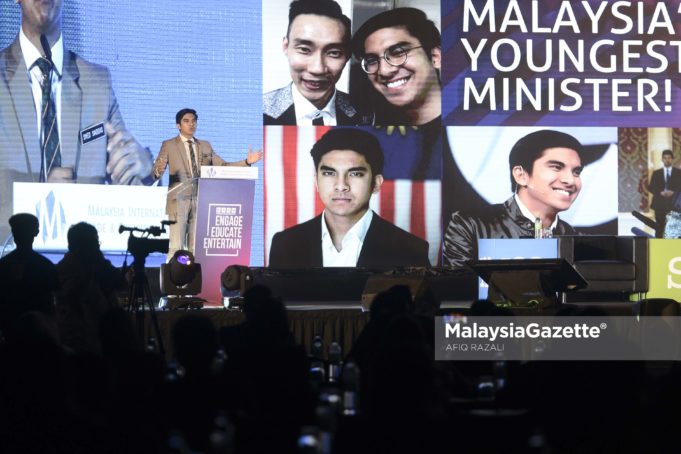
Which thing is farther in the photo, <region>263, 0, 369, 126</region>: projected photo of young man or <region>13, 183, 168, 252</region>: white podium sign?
<region>263, 0, 369, 126</region>: projected photo of young man

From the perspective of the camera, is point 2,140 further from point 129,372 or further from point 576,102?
point 129,372

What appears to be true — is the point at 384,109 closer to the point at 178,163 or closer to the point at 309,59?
the point at 309,59

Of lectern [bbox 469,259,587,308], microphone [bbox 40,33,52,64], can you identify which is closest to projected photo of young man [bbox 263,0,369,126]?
microphone [bbox 40,33,52,64]

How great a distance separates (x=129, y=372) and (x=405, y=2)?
7478 millimetres

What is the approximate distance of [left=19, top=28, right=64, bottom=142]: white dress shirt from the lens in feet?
32.8

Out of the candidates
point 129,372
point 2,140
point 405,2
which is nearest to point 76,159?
point 2,140

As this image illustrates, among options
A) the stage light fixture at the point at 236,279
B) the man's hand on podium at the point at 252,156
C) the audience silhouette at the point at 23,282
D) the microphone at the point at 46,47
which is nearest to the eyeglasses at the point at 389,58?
the man's hand on podium at the point at 252,156

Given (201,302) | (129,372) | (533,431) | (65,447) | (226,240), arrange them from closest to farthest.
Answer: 1. (533,431)
2. (65,447)
3. (129,372)
4. (201,302)
5. (226,240)

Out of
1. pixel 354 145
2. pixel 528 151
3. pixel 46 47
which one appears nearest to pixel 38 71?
pixel 46 47

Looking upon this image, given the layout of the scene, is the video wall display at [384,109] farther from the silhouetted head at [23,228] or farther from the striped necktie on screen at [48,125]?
the silhouetted head at [23,228]

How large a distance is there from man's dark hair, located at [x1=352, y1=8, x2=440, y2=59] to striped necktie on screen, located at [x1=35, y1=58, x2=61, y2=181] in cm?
281

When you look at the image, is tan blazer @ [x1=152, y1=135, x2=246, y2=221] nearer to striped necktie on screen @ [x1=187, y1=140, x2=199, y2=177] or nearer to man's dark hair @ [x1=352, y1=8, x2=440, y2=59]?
striped necktie on screen @ [x1=187, y1=140, x2=199, y2=177]

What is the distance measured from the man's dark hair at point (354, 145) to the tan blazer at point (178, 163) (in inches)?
28.7

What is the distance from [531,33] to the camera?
34.3 ft
